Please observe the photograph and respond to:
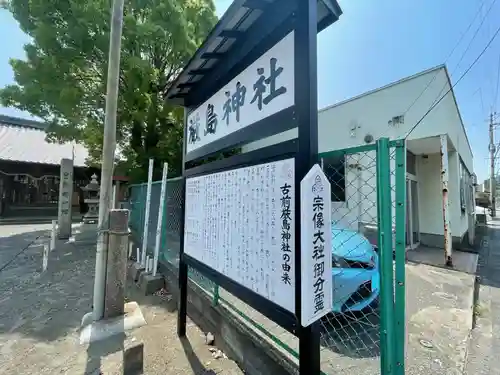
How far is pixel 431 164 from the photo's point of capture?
8.12m

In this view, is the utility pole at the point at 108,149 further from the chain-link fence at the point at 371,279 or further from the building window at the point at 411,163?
the building window at the point at 411,163

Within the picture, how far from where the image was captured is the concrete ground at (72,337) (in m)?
2.43

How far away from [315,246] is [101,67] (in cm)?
912

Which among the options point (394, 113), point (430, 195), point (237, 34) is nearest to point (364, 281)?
point (237, 34)

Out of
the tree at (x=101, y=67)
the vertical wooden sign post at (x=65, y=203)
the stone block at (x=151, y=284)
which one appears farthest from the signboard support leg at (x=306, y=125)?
the vertical wooden sign post at (x=65, y=203)

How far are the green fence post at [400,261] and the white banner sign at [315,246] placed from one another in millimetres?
321

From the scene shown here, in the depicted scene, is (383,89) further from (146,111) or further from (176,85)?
(146,111)

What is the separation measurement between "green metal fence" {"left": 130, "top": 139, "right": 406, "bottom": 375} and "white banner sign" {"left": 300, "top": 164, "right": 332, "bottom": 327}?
25 centimetres

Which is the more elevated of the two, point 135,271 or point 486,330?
point 135,271

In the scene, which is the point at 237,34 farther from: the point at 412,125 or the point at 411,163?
the point at 411,163

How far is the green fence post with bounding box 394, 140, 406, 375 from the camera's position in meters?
1.27

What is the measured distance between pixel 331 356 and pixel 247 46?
272 centimetres

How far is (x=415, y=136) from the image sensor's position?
664cm

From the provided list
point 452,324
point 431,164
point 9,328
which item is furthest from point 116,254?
point 431,164
